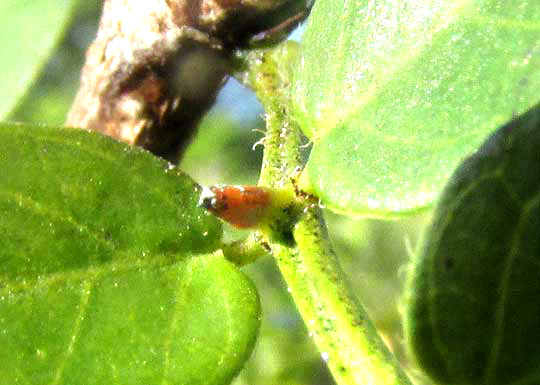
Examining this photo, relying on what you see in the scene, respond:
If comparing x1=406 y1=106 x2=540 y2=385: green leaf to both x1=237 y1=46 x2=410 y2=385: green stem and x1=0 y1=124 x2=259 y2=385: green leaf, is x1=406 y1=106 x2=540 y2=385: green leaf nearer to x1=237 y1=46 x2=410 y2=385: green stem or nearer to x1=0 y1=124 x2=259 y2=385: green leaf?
x1=237 y1=46 x2=410 y2=385: green stem

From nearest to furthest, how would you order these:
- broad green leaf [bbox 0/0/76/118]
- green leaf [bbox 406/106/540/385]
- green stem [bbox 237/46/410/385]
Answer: green leaf [bbox 406/106/540/385] < green stem [bbox 237/46/410/385] < broad green leaf [bbox 0/0/76/118]

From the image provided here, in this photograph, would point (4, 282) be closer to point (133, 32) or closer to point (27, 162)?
point (27, 162)

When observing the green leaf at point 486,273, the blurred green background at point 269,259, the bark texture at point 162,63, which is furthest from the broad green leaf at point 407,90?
the blurred green background at point 269,259

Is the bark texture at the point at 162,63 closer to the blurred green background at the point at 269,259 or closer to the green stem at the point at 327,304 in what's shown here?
the green stem at the point at 327,304

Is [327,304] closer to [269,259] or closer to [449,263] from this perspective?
[449,263]

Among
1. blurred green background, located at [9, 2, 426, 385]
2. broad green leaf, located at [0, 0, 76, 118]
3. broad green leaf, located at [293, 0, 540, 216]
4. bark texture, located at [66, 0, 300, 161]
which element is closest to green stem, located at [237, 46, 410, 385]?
broad green leaf, located at [293, 0, 540, 216]

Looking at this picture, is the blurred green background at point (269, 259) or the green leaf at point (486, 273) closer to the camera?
the green leaf at point (486, 273)

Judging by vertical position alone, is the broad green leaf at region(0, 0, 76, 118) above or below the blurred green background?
above

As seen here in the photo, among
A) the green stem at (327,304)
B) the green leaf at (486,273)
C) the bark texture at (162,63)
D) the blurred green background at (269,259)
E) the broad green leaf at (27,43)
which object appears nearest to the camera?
the green leaf at (486,273)
